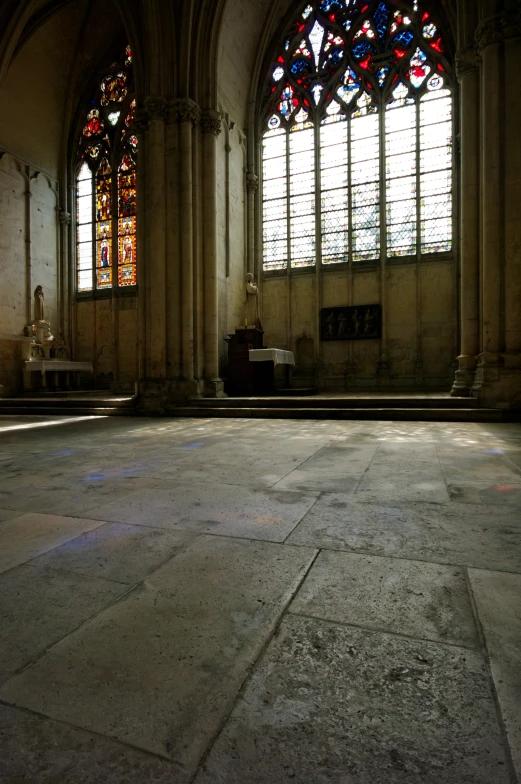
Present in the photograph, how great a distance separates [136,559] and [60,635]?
0.57 meters

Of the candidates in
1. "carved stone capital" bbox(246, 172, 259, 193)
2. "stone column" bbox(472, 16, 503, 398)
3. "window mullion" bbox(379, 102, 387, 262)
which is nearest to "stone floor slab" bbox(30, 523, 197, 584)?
"stone column" bbox(472, 16, 503, 398)

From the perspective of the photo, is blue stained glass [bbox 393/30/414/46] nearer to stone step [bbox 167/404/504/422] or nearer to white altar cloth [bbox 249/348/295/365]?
white altar cloth [bbox 249/348/295/365]

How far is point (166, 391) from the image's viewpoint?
35.6 ft

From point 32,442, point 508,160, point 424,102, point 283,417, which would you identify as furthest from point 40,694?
point 424,102

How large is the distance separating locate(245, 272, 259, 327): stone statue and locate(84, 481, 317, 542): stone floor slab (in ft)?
37.8

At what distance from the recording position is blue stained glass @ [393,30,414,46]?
1364 centimetres

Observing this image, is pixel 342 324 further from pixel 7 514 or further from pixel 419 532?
pixel 7 514

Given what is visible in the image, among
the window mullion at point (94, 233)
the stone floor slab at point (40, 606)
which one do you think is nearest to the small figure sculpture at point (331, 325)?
the window mullion at point (94, 233)

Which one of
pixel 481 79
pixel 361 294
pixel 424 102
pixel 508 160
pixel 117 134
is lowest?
pixel 361 294

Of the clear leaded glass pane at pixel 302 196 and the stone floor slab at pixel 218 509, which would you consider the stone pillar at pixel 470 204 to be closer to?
the clear leaded glass pane at pixel 302 196

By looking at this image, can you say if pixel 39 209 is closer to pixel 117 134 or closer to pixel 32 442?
pixel 117 134

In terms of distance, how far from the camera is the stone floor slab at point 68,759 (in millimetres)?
864

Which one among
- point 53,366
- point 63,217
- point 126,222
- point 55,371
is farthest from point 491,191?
point 63,217

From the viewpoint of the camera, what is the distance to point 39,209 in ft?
54.5
